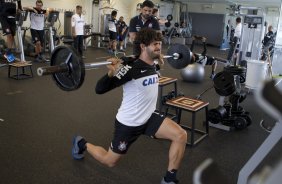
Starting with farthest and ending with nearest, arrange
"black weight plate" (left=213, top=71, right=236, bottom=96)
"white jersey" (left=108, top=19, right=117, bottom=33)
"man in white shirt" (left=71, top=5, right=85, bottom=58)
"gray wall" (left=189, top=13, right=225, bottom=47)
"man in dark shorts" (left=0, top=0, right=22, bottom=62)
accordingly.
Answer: "gray wall" (left=189, top=13, right=225, bottom=47) < "white jersey" (left=108, top=19, right=117, bottom=33) < "man in white shirt" (left=71, top=5, right=85, bottom=58) < "man in dark shorts" (left=0, top=0, right=22, bottom=62) < "black weight plate" (left=213, top=71, right=236, bottom=96)

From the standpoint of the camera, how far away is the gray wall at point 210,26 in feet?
46.7

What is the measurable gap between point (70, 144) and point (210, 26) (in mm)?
12913

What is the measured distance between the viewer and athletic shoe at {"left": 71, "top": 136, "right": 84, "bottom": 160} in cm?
245

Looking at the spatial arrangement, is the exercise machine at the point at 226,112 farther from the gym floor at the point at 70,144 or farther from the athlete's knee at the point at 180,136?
the athlete's knee at the point at 180,136

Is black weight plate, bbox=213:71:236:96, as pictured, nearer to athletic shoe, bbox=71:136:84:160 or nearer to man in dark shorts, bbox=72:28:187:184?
man in dark shorts, bbox=72:28:187:184

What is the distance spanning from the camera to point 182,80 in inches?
232

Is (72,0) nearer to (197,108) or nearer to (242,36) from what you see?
(242,36)

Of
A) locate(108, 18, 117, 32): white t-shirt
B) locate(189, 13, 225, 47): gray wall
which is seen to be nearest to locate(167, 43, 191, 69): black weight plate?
locate(108, 18, 117, 32): white t-shirt

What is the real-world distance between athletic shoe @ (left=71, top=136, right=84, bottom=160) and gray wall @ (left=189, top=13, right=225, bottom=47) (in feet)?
41.6

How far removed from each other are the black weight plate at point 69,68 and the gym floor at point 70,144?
2.40 ft

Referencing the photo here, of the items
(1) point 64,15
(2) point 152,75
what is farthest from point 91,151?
(1) point 64,15

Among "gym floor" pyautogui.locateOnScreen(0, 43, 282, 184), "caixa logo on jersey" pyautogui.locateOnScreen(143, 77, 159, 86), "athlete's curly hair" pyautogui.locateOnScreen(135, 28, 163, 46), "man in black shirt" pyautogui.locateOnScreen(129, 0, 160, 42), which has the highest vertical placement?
"man in black shirt" pyautogui.locateOnScreen(129, 0, 160, 42)

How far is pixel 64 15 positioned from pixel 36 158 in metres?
7.63

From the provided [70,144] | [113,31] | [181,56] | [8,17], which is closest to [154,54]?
[181,56]
